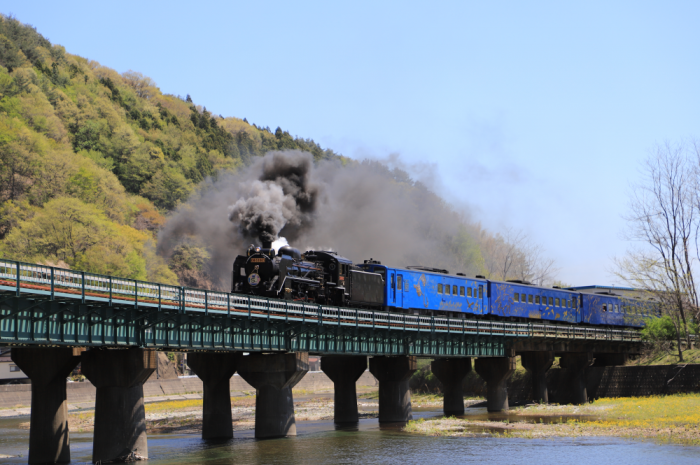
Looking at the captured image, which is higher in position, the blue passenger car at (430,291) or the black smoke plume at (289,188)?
the black smoke plume at (289,188)

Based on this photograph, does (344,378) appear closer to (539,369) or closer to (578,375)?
(539,369)

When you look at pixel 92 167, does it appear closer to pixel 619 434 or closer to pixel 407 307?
pixel 407 307

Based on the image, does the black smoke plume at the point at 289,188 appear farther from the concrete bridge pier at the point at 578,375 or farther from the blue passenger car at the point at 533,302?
the concrete bridge pier at the point at 578,375

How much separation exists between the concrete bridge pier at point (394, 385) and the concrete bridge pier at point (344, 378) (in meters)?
1.40

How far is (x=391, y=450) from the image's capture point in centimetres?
3528

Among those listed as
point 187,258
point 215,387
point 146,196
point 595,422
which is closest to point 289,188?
point 215,387

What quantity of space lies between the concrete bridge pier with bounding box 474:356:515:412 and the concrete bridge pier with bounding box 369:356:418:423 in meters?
9.47

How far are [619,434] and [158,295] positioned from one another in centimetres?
2472

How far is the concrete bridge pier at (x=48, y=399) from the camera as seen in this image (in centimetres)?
3234

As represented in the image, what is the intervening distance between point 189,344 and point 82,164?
102014 millimetres

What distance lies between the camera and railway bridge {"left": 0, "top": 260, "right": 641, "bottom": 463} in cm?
2706

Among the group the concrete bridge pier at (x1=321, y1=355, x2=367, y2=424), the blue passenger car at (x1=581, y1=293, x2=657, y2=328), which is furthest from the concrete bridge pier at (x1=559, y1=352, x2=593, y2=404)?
the concrete bridge pier at (x1=321, y1=355, x2=367, y2=424)

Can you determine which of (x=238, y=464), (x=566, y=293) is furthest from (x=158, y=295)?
(x=566, y=293)

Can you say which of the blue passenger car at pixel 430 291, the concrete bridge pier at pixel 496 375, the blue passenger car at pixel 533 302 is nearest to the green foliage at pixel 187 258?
the blue passenger car at pixel 533 302
